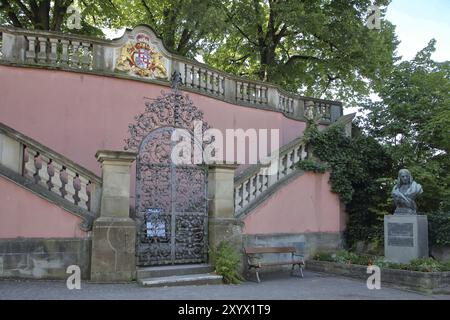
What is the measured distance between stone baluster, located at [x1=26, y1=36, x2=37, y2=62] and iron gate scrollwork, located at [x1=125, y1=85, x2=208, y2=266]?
3.31 meters

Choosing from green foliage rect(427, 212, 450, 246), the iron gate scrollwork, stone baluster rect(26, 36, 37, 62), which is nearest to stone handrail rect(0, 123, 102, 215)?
the iron gate scrollwork

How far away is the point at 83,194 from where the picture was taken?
30.7ft

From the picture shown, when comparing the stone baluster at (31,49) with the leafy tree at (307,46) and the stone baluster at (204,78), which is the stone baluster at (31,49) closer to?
the stone baluster at (204,78)

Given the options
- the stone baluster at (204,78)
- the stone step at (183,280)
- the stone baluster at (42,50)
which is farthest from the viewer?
the stone baluster at (204,78)

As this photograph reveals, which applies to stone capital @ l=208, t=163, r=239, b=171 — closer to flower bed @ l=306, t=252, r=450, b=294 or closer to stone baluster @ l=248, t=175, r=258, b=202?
stone baluster @ l=248, t=175, r=258, b=202

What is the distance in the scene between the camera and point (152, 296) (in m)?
7.92

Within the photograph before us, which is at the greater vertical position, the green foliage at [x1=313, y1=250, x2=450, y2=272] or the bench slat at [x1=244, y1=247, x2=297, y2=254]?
the bench slat at [x1=244, y1=247, x2=297, y2=254]

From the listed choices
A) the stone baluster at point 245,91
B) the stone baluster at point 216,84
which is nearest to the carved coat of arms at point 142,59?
the stone baluster at point 216,84

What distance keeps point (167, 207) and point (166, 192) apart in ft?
1.02

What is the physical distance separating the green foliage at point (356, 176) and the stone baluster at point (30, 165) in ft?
23.3

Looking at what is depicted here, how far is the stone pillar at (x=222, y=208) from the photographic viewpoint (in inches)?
412

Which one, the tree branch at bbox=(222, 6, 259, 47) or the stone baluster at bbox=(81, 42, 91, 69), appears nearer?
the stone baluster at bbox=(81, 42, 91, 69)

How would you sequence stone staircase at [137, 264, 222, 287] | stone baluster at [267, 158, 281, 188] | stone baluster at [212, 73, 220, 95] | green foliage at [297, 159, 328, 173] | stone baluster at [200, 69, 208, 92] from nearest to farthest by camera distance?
Answer: stone staircase at [137, 264, 222, 287]
stone baluster at [267, 158, 281, 188]
green foliage at [297, 159, 328, 173]
stone baluster at [200, 69, 208, 92]
stone baluster at [212, 73, 220, 95]

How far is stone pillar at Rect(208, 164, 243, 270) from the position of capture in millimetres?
10453
